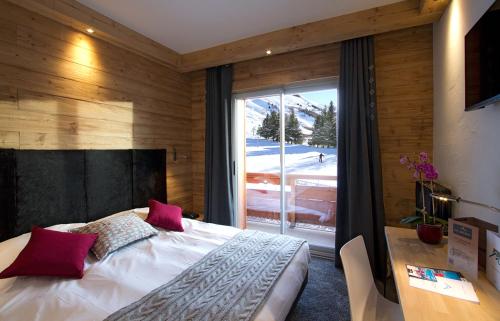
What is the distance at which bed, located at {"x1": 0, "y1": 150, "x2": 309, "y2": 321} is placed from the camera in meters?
1.33

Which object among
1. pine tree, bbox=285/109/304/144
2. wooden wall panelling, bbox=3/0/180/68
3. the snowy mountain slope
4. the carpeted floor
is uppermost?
wooden wall panelling, bbox=3/0/180/68

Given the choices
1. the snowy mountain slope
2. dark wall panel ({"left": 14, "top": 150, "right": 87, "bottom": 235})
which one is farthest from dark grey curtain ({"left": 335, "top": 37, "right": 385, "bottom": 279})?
dark wall panel ({"left": 14, "top": 150, "right": 87, "bottom": 235})

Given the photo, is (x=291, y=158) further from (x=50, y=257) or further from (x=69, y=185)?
(x=50, y=257)

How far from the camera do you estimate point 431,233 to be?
1.57m

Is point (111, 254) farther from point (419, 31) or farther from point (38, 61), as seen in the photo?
point (419, 31)

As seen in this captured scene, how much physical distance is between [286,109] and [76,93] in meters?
2.46

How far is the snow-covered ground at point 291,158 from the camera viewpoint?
3170mm

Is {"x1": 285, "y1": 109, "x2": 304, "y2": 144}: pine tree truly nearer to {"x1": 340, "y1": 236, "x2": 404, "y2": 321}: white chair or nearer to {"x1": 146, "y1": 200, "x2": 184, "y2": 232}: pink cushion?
{"x1": 146, "y1": 200, "x2": 184, "y2": 232}: pink cushion

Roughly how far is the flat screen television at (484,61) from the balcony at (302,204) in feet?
6.24

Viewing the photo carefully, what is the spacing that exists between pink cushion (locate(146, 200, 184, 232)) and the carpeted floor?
1.37 metres

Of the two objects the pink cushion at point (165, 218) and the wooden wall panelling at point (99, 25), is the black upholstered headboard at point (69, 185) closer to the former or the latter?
the pink cushion at point (165, 218)

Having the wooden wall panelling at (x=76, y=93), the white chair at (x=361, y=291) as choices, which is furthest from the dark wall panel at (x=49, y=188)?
the white chair at (x=361, y=291)

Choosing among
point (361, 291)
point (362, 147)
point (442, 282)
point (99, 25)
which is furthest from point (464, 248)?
point (99, 25)

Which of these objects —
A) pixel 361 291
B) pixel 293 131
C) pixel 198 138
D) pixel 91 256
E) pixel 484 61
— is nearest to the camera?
pixel 484 61
